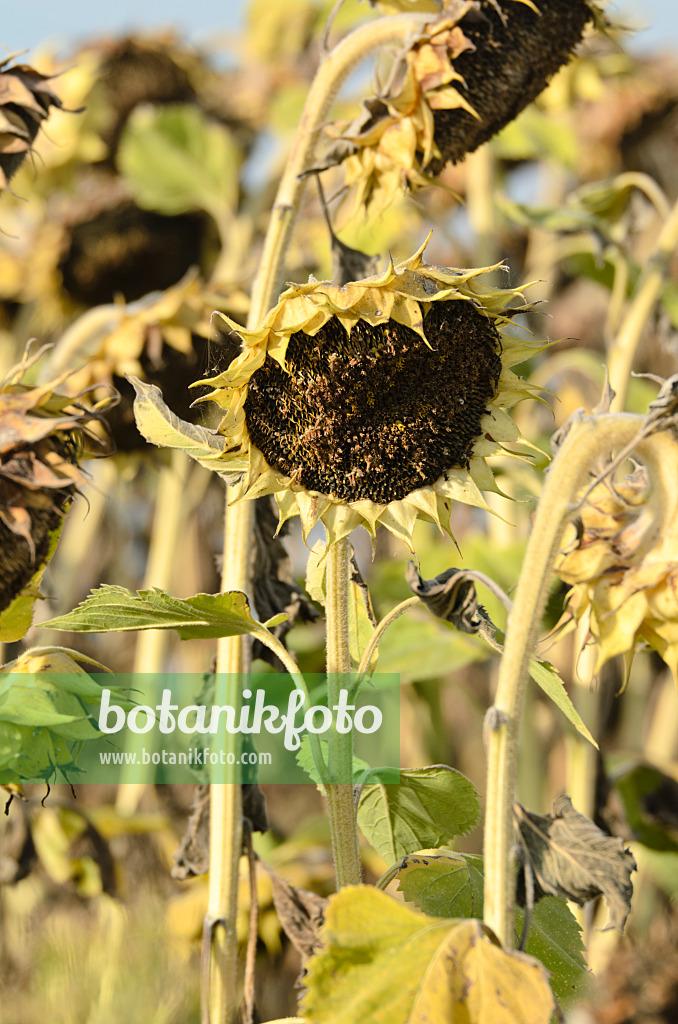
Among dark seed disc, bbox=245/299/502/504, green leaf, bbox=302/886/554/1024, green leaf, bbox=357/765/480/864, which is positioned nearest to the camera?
green leaf, bbox=302/886/554/1024

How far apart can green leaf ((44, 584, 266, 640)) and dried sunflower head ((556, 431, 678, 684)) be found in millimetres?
192

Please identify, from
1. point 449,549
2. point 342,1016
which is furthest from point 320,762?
point 449,549

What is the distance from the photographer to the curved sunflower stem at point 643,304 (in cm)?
123

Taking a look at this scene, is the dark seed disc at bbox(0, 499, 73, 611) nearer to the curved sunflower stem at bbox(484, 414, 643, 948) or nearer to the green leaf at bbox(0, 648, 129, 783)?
the green leaf at bbox(0, 648, 129, 783)

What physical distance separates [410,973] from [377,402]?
0.97 feet

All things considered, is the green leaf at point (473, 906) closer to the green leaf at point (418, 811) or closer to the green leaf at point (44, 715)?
the green leaf at point (418, 811)

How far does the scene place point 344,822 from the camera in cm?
58

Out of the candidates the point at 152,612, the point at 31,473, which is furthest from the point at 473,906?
the point at 31,473

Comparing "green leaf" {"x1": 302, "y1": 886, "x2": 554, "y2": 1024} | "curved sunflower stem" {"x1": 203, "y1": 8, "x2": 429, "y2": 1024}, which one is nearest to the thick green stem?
"curved sunflower stem" {"x1": 203, "y1": 8, "x2": 429, "y2": 1024}

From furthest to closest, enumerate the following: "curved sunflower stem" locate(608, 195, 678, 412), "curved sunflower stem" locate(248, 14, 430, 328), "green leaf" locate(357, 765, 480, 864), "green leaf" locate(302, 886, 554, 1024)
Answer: "curved sunflower stem" locate(608, 195, 678, 412) < "curved sunflower stem" locate(248, 14, 430, 328) < "green leaf" locate(357, 765, 480, 864) < "green leaf" locate(302, 886, 554, 1024)

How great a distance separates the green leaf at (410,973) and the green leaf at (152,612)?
18cm

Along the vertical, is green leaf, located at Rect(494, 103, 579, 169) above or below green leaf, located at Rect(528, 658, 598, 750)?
above

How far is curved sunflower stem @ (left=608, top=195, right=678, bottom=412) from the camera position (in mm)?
1230

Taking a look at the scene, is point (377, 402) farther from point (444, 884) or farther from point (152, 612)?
point (444, 884)
